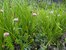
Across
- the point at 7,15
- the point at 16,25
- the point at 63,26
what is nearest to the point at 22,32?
the point at 16,25

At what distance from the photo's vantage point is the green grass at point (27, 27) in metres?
1.99

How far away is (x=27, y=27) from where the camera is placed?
210 cm

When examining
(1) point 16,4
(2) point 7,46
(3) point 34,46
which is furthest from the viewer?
(1) point 16,4

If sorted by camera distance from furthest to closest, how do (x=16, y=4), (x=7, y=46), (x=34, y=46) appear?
1. (x=16, y=4)
2. (x=34, y=46)
3. (x=7, y=46)

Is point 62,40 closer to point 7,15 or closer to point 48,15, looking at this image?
point 48,15

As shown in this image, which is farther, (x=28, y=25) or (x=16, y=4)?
(x=16, y=4)

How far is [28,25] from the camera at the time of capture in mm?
2133

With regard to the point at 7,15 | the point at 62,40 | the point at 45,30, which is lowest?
the point at 62,40

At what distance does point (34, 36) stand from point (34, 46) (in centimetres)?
11

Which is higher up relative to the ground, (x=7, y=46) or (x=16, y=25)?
(x=16, y=25)

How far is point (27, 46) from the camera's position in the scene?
1976 mm

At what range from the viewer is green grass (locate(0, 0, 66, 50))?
1987mm

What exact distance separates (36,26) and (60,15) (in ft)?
1.34

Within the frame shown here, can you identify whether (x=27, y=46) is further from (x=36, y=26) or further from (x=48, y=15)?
(x=48, y=15)
